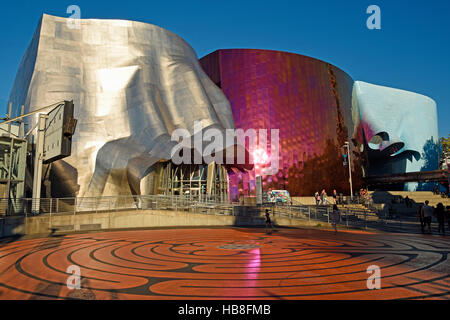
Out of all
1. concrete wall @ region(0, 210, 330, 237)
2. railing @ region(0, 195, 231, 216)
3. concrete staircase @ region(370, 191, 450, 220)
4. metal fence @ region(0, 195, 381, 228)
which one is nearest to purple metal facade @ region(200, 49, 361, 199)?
concrete staircase @ region(370, 191, 450, 220)

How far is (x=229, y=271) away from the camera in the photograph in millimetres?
6512

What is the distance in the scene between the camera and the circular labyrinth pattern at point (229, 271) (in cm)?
490

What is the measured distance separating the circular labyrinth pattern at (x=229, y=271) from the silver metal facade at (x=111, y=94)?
15.8 metres

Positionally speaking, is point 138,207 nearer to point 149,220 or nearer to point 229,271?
point 149,220

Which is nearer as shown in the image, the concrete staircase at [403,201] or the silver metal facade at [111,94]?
the silver metal facade at [111,94]

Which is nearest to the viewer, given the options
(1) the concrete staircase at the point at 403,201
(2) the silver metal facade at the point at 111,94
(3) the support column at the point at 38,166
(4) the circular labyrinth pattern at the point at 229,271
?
(4) the circular labyrinth pattern at the point at 229,271

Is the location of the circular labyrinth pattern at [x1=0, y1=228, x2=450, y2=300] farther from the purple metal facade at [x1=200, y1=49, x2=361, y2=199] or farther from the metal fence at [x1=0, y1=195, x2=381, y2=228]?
the purple metal facade at [x1=200, y1=49, x2=361, y2=199]

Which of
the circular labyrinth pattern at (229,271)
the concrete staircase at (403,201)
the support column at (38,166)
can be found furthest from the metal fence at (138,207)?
the circular labyrinth pattern at (229,271)

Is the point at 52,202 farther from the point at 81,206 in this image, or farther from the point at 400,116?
the point at 400,116

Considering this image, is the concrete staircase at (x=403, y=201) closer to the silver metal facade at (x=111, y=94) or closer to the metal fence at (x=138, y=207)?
the metal fence at (x=138, y=207)

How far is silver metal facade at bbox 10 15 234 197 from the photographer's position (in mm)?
25562

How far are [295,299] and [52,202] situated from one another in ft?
56.7

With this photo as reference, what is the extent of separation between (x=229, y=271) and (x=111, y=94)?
2444 cm
